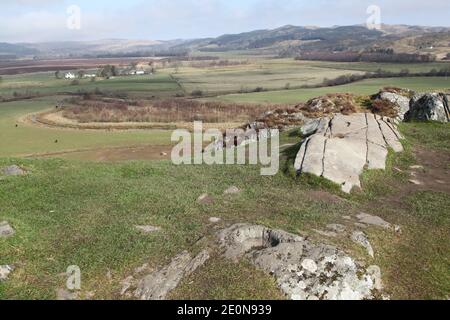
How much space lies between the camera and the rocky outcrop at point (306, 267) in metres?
13.1

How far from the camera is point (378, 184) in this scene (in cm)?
2266

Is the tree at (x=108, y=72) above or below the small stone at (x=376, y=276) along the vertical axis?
above

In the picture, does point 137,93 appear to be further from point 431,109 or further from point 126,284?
point 126,284

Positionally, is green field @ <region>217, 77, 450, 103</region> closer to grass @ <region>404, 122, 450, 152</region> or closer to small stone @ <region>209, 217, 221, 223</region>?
grass @ <region>404, 122, 450, 152</region>

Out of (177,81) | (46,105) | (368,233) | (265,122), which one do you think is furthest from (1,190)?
(177,81)

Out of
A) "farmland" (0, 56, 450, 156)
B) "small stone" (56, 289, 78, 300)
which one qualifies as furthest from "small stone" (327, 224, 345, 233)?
"farmland" (0, 56, 450, 156)

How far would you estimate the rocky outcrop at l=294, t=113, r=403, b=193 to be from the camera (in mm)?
22688

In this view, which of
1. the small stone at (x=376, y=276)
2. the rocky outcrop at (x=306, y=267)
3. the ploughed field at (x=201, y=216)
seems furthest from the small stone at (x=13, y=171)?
the small stone at (x=376, y=276)

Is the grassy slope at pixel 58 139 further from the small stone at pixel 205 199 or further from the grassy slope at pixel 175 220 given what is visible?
the small stone at pixel 205 199

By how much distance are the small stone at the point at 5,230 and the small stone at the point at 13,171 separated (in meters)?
8.10

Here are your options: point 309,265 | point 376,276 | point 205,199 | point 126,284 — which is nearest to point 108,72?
point 205,199

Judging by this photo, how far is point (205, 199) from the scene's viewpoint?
20453mm

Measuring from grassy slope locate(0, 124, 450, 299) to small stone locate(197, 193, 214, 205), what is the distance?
33 cm

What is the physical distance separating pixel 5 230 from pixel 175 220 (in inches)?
255
